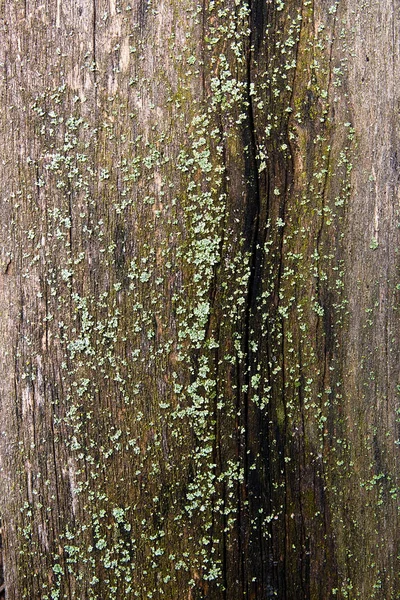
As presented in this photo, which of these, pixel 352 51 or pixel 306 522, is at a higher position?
pixel 352 51

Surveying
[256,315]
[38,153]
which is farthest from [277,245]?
[38,153]

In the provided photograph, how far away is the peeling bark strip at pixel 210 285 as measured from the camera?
1.31 metres

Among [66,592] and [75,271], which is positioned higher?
[75,271]

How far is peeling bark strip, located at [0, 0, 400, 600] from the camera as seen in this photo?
131 centimetres

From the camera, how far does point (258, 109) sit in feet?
4.29

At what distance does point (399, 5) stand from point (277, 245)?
75cm

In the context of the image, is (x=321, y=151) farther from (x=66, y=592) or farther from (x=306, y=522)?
(x=66, y=592)

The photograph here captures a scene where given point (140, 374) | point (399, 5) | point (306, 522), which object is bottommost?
point (306, 522)

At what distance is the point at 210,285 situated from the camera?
133 centimetres

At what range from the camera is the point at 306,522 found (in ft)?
4.49

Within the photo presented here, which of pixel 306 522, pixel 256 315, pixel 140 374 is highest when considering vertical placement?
pixel 256 315

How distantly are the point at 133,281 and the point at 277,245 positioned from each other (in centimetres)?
42

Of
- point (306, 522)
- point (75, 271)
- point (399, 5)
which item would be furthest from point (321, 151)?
point (306, 522)

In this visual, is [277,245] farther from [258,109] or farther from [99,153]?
[99,153]
